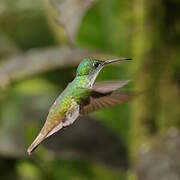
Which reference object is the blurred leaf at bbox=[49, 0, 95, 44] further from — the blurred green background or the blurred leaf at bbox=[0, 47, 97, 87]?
the blurred leaf at bbox=[0, 47, 97, 87]

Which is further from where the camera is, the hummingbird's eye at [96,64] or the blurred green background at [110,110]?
the blurred green background at [110,110]

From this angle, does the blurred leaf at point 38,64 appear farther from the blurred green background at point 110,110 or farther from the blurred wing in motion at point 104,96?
the blurred wing in motion at point 104,96

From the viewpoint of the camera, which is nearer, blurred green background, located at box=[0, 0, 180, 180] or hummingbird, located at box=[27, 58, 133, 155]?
hummingbird, located at box=[27, 58, 133, 155]

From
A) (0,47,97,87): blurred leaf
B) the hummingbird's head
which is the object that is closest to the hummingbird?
the hummingbird's head

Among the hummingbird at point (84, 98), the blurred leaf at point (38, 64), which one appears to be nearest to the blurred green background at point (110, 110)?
the blurred leaf at point (38, 64)

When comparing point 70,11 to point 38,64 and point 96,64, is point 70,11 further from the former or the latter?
point 38,64

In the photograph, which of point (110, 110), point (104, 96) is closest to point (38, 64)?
point (110, 110)

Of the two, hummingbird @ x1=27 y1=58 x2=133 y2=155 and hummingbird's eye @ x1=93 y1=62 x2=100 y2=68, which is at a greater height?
hummingbird's eye @ x1=93 y1=62 x2=100 y2=68
